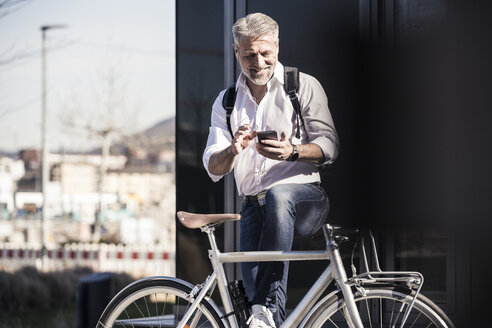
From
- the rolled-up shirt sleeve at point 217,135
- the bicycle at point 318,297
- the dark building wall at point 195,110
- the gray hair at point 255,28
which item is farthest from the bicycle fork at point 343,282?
the dark building wall at point 195,110

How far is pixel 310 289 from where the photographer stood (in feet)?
11.2

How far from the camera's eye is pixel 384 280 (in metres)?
3.29

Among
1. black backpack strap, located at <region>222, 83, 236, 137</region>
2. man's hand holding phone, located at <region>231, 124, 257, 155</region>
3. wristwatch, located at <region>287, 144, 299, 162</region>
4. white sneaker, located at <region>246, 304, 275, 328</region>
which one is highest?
black backpack strap, located at <region>222, 83, 236, 137</region>

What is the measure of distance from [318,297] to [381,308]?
26cm

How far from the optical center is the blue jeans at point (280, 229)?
3453mm

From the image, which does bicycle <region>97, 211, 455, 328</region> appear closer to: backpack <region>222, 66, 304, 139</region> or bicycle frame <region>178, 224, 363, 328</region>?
bicycle frame <region>178, 224, 363, 328</region>

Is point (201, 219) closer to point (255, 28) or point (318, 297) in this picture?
point (318, 297)

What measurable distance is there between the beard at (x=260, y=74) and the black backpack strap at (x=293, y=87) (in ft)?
0.26

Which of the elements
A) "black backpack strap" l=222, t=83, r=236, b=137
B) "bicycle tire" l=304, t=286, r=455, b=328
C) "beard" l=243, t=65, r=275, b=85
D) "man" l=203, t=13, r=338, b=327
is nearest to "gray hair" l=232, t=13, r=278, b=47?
"man" l=203, t=13, r=338, b=327

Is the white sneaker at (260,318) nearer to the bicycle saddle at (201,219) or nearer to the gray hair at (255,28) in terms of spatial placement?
the bicycle saddle at (201,219)

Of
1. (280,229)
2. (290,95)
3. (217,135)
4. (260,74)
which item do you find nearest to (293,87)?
(290,95)

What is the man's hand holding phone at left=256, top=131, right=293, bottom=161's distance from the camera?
11.7ft

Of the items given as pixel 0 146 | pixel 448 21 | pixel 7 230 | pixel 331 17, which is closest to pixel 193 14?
pixel 331 17

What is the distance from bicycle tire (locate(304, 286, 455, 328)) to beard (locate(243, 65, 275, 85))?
3.71ft
